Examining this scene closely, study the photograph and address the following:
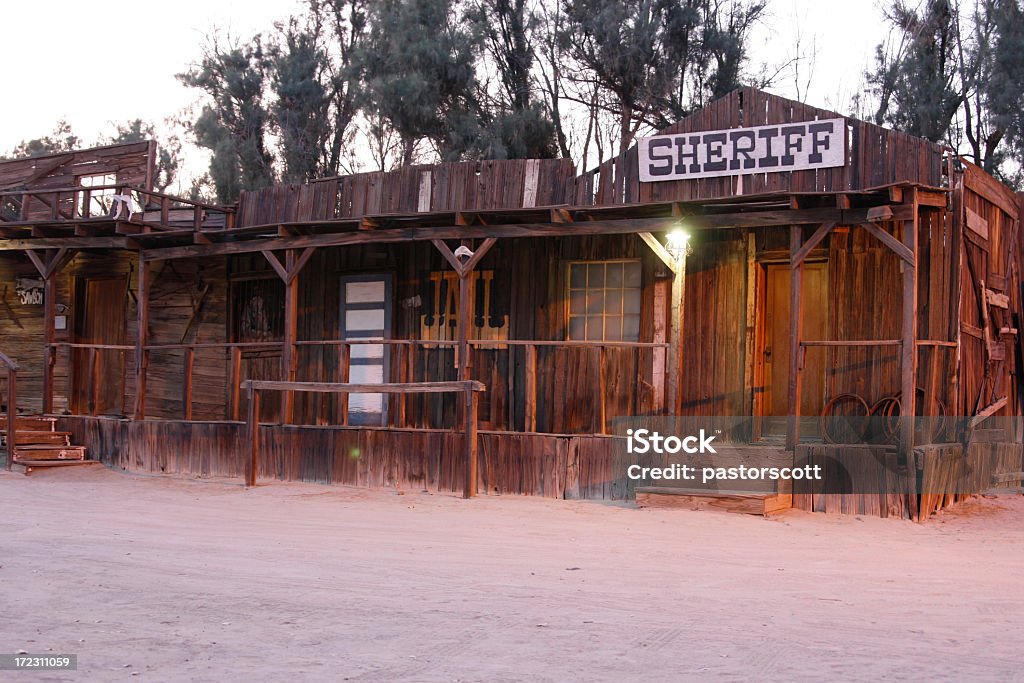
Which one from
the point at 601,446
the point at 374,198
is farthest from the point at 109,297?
the point at 601,446

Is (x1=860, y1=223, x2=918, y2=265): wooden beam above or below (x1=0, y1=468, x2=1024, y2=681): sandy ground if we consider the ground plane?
above

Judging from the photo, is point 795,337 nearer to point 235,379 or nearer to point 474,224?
point 474,224

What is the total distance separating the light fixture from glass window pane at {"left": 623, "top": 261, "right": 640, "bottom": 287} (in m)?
1.52

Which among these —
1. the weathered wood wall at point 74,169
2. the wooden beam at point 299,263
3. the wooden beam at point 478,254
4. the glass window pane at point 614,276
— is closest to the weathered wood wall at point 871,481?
Answer: the glass window pane at point 614,276

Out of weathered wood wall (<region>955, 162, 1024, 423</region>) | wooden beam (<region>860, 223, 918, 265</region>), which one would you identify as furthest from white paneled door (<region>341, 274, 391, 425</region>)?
weathered wood wall (<region>955, 162, 1024, 423</region>)

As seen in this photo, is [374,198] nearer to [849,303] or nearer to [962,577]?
[849,303]

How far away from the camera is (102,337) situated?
18.9m

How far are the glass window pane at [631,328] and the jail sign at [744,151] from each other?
5.57 feet

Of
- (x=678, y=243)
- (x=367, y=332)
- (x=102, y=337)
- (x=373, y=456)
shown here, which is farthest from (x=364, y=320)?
(x=102, y=337)

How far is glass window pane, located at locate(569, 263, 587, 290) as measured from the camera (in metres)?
14.5

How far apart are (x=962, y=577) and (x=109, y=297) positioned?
14.5 metres

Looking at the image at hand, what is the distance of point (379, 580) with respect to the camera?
26.8ft

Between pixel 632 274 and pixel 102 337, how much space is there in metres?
9.50

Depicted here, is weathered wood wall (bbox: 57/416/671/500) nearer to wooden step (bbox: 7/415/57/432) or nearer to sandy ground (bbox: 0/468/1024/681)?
wooden step (bbox: 7/415/57/432)
